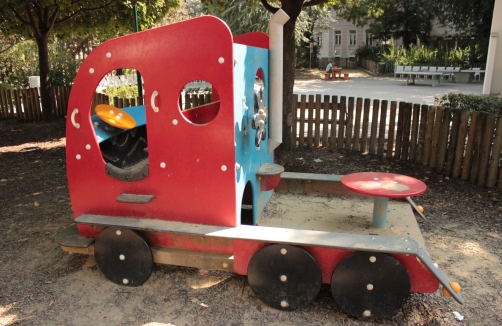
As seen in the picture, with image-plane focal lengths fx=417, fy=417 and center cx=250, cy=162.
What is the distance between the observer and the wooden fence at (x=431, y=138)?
5.48m

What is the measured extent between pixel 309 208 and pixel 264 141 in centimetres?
88

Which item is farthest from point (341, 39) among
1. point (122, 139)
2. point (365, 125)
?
point (122, 139)

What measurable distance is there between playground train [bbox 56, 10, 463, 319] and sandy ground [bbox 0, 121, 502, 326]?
0.16 meters

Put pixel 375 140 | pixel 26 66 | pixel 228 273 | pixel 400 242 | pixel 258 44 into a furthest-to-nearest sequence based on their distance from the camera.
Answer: pixel 26 66
pixel 375 140
pixel 258 44
pixel 228 273
pixel 400 242

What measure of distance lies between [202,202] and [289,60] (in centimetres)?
425

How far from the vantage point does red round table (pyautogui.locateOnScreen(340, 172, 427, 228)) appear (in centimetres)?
363

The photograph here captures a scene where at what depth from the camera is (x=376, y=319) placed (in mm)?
3029

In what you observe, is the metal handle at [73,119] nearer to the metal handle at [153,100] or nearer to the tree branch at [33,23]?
the metal handle at [153,100]

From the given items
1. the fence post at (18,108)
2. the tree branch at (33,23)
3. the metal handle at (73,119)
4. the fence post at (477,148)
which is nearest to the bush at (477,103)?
the fence post at (477,148)

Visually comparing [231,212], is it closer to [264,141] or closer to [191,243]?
[191,243]

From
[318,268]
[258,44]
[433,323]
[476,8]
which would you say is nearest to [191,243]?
[318,268]

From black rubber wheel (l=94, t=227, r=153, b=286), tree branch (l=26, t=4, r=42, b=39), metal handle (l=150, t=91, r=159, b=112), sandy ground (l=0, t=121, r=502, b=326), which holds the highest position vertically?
tree branch (l=26, t=4, r=42, b=39)

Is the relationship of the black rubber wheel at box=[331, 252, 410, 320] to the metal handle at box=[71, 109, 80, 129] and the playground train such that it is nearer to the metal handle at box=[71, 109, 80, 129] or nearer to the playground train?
the playground train

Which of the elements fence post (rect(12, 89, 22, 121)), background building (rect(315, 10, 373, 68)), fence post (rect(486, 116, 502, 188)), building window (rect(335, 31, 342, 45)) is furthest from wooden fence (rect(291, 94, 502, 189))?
building window (rect(335, 31, 342, 45))
